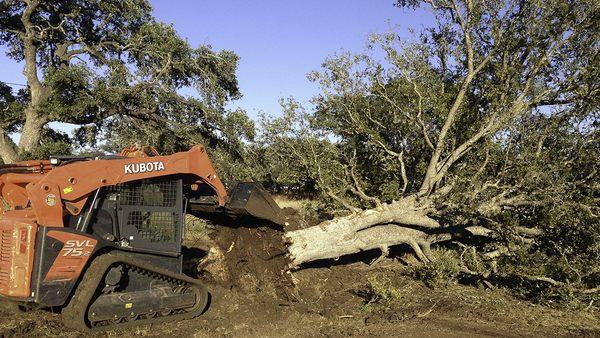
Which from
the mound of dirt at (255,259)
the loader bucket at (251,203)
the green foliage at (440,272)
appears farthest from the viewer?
the green foliage at (440,272)

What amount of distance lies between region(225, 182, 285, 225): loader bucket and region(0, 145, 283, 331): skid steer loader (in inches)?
1.0

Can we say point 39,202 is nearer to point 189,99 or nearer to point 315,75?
point 315,75

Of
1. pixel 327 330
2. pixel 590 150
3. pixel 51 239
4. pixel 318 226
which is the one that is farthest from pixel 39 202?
pixel 590 150

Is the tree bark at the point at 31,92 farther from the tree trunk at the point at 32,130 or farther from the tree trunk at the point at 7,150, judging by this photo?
the tree trunk at the point at 7,150

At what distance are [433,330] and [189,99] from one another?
11.2 meters

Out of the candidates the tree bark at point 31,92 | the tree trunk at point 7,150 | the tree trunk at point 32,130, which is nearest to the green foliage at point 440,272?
the tree bark at point 31,92

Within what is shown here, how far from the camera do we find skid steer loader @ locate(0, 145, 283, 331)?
545 cm

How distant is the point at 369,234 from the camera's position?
9.77 meters

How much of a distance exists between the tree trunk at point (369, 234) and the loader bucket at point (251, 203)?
744 mm

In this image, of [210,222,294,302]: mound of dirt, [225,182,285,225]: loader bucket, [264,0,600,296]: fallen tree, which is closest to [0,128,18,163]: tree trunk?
[264,0,600,296]: fallen tree

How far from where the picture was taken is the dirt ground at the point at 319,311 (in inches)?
242

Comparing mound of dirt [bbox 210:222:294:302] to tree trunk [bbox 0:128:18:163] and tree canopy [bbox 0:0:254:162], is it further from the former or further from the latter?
tree trunk [bbox 0:128:18:163]

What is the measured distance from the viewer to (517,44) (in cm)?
1129

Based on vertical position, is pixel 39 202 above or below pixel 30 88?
below
